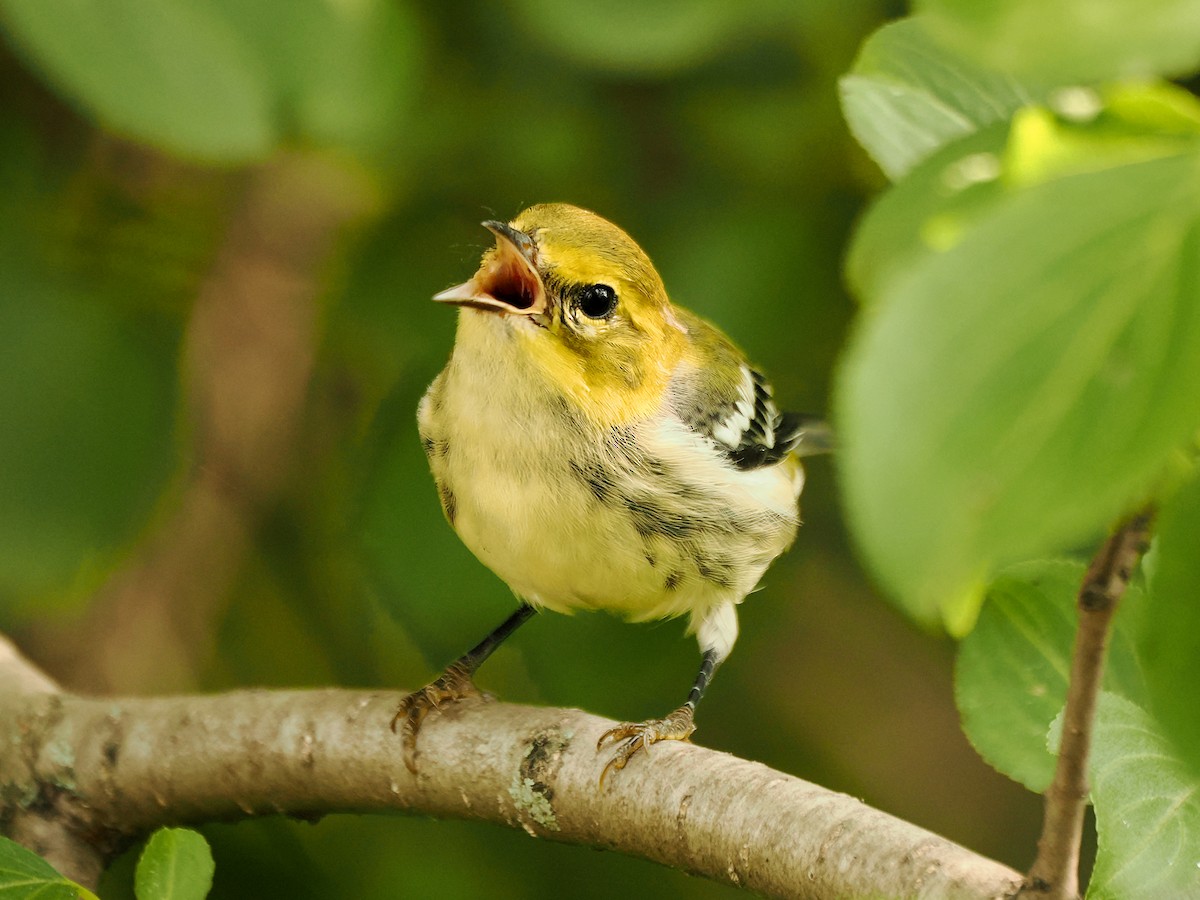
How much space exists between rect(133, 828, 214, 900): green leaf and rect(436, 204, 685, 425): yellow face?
2.59ft

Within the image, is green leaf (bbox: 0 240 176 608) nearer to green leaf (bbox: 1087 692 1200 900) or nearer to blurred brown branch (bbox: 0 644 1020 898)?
blurred brown branch (bbox: 0 644 1020 898)

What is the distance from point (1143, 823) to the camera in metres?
0.65

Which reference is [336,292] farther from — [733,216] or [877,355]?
[877,355]

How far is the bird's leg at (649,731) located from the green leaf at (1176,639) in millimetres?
847

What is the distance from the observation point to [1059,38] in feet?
1.09

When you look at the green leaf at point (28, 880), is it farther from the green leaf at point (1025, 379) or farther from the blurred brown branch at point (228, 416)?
the blurred brown branch at point (228, 416)

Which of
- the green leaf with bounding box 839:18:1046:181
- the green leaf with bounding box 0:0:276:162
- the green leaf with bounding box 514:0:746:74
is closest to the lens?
the green leaf with bounding box 839:18:1046:181

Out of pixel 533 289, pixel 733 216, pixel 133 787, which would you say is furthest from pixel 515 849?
pixel 733 216

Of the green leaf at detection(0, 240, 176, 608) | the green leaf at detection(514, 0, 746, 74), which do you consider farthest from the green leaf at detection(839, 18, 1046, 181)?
the green leaf at detection(0, 240, 176, 608)

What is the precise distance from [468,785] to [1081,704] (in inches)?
33.3

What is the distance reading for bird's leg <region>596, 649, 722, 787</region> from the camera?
1226 mm

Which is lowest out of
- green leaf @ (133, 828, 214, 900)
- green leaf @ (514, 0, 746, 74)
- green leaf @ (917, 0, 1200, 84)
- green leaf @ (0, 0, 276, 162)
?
green leaf @ (133, 828, 214, 900)

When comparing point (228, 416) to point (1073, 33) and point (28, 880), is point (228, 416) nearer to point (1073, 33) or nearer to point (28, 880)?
point (28, 880)

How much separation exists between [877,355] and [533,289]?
1.25m
